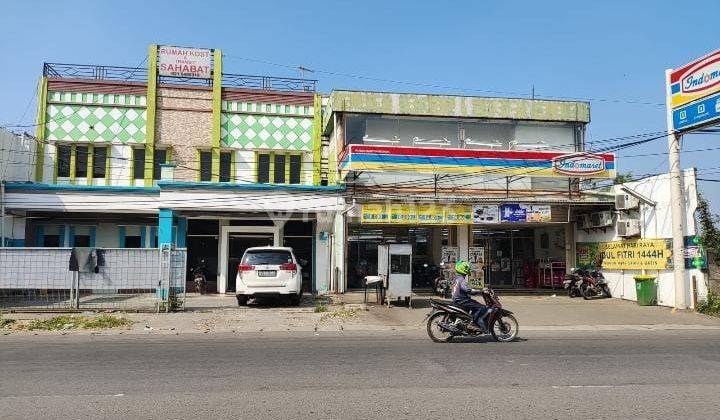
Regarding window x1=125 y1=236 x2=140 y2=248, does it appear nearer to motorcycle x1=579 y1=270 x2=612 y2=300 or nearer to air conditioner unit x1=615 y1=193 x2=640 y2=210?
motorcycle x1=579 y1=270 x2=612 y2=300

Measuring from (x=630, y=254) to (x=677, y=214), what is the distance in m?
2.95

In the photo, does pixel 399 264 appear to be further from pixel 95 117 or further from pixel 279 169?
pixel 95 117

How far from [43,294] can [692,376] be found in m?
15.6

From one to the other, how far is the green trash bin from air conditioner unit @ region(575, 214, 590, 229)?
3.92 meters

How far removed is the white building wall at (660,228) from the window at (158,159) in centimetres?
1841

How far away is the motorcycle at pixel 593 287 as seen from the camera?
21375 millimetres

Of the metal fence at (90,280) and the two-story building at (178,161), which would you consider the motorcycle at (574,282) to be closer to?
the two-story building at (178,161)

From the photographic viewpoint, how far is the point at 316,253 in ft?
72.5

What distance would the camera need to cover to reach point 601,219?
21844 mm

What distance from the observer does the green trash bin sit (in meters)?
19.1

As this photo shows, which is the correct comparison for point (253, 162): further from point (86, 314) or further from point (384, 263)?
point (86, 314)

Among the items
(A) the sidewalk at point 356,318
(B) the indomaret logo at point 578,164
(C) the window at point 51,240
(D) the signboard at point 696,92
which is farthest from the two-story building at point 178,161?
(D) the signboard at point 696,92

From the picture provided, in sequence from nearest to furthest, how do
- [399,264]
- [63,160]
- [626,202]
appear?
1. [399,264]
2. [626,202]
3. [63,160]

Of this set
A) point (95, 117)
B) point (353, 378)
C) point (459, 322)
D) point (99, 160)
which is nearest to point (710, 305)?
point (459, 322)
